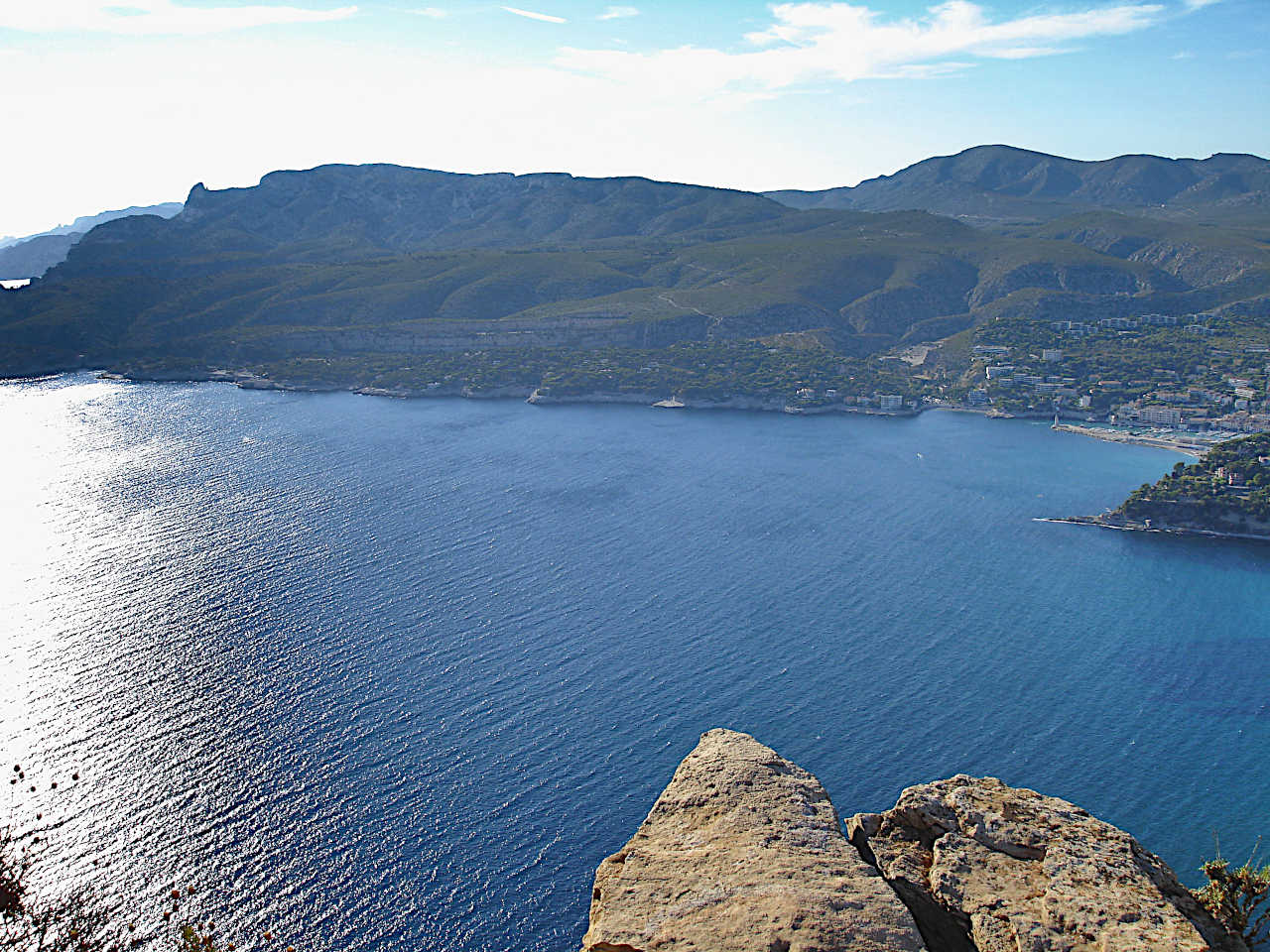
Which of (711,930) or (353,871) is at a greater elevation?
(711,930)

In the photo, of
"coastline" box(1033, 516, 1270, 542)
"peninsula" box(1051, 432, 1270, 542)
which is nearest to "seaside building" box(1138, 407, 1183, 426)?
"peninsula" box(1051, 432, 1270, 542)

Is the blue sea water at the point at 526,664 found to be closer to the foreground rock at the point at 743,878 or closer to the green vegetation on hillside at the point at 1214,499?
the green vegetation on hillside at the point at 1214,499

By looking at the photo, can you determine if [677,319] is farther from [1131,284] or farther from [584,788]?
[584,788]

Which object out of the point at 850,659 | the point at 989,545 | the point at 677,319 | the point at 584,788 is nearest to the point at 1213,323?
the point at 677,319

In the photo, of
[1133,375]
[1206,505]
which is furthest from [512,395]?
[1206,505]

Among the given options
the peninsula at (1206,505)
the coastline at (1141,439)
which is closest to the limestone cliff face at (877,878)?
the peninsula at (1206,505)
